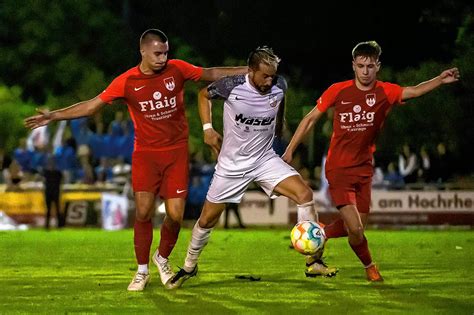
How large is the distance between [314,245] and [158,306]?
1926 mm

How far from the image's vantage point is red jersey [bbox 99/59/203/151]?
1201 centimetres

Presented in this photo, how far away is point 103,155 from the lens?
98.3 ft

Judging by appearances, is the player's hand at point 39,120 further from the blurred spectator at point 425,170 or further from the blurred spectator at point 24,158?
the blurred spectator at point 425,170

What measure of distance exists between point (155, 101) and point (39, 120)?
115cm

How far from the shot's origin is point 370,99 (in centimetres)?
1261

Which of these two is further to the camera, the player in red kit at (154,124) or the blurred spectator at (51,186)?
the blurred spectator at (51,186)

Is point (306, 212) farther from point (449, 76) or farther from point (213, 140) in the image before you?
point (449, 76)

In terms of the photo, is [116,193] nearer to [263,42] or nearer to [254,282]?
[254,282]

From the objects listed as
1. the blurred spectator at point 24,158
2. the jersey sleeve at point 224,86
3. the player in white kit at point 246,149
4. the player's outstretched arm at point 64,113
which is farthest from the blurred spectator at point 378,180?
the player's outstretched arm at point 64,113

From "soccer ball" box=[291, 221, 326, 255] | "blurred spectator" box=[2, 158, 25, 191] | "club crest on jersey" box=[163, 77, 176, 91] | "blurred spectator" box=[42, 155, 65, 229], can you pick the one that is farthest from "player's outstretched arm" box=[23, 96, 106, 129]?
"blurred spectator" box=[2, 158, 25, 191]

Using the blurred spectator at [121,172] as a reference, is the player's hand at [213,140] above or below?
above

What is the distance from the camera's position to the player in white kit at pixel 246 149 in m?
12.0

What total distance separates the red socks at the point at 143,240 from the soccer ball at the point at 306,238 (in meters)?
1.47

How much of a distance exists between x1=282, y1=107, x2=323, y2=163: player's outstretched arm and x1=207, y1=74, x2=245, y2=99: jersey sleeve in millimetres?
877
